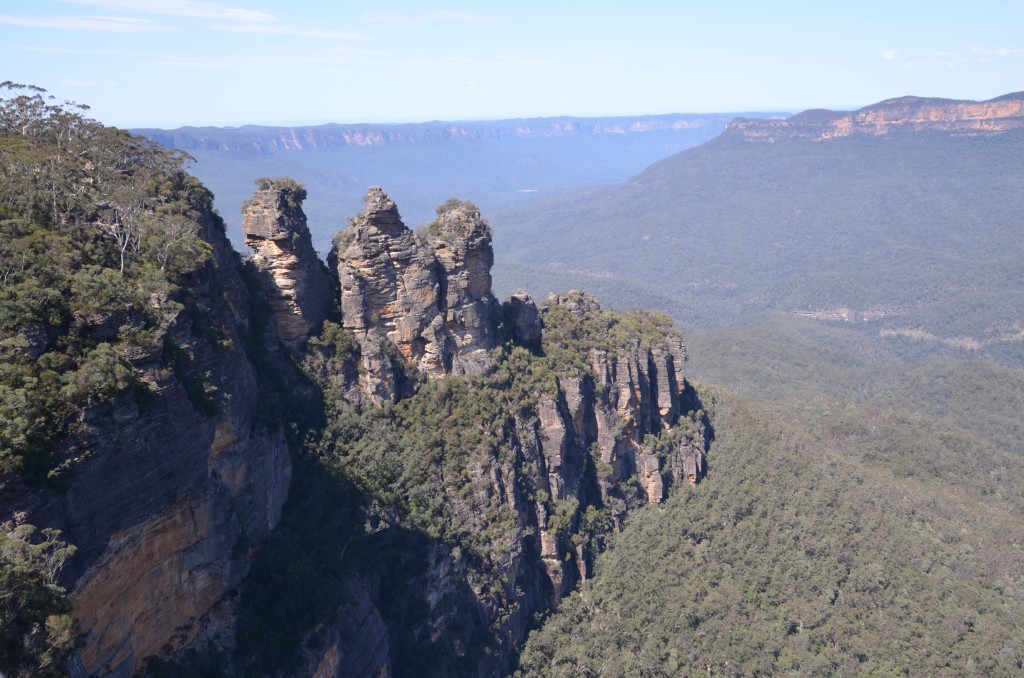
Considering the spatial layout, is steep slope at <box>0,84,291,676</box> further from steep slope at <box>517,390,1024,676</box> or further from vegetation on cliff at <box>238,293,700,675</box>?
steep slope at <box>517,390,1024,676</box>

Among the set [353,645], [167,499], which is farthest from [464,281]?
[167,499]

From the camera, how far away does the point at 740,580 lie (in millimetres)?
40375

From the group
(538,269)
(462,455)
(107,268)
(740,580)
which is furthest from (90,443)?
(538,269)

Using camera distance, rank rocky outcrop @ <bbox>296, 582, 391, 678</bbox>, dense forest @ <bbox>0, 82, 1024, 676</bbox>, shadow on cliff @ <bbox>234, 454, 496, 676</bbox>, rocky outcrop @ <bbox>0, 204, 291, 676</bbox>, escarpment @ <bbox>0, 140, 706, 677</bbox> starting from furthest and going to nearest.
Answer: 1. rocky outcrop @ <bbox>296, 582, 391, 678</bbox>
2. shadow on cliff @ <bbox>234, 454, 496, 676</bbox>
3. escarpment @ <bbox>0, 140, 706, 677</bbox>
4. dense forest @ <bbox>0, 82, 1024, 676</bbox>
5. rocky outcrop @ <bbox>0, 204, 291, 676</bbox>

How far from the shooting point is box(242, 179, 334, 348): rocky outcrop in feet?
111

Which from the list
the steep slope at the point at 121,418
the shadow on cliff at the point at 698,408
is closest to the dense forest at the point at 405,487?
the steep slope at the point at 121,418

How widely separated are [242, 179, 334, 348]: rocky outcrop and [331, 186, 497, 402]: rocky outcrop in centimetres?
208

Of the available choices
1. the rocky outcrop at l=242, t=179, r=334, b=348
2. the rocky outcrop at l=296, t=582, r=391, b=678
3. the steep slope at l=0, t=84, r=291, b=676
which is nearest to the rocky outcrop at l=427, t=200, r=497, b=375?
the rocky outcrop at l=242, t=179, r=334, b=348

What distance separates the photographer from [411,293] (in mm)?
37531

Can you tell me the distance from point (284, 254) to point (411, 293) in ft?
22.6

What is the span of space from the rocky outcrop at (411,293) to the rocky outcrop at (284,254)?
81.9 inches

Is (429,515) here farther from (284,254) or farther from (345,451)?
(284,254)

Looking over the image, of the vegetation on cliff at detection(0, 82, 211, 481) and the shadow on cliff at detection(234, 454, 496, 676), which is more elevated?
the vegetation on cliff at detection(0, 82, 211, 481)

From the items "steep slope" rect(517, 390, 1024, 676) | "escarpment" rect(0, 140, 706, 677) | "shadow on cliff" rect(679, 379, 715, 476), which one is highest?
"escarpment" rect(0, 140, 706, 677)
